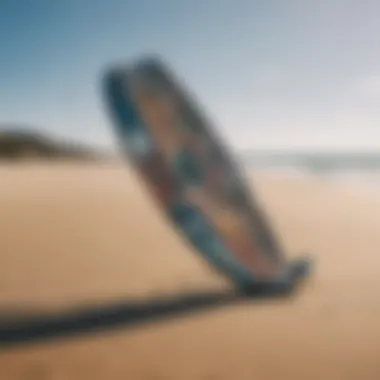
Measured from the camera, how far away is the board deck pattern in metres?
4.62

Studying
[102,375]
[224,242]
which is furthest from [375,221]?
Result: [102,375]

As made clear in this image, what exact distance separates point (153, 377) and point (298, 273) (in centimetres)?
227

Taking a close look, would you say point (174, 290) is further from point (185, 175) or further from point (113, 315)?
point (185, 175)

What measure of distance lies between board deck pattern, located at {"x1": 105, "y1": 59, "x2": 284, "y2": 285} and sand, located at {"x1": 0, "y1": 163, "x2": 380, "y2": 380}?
414mm

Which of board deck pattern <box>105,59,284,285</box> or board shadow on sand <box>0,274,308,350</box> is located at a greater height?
board deck pattern <box>105,59,284,285</box>

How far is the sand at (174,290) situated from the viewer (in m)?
3.66

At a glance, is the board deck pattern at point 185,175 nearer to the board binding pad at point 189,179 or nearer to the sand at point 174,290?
the board binding pad at point 189,179

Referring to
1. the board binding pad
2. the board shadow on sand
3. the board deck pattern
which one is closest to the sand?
the board shadow on sand

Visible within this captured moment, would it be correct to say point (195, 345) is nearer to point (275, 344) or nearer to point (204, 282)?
Answer: point (275, 344)

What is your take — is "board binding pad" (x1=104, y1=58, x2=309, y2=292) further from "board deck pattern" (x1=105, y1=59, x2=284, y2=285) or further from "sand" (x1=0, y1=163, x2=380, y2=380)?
"sand" (x1=0, y1=163, x2=380, y2=380)

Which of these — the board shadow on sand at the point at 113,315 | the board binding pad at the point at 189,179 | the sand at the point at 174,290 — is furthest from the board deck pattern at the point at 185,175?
the sand at the point at 174,290

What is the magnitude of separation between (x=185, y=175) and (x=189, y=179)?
5 cm

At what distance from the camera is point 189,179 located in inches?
198

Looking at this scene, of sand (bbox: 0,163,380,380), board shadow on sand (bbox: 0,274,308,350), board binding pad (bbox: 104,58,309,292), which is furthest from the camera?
board binding pad (bbox: 104,58,309,292)
